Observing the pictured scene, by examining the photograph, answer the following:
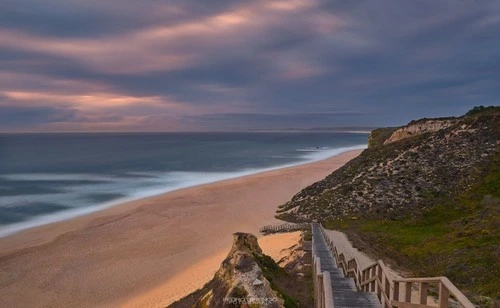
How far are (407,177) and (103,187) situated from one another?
5386cm

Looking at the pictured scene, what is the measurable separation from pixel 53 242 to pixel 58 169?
3198 inches

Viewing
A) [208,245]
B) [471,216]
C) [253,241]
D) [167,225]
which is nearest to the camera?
[253,241]

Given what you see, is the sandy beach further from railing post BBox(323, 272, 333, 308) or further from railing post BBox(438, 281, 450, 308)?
railing post BBox(438, 281, 450, 308)

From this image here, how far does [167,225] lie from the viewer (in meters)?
39.7

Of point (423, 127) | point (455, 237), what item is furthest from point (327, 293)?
point (423, 127)

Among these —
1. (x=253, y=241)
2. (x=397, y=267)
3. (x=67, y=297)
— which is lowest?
(x=67, y=297)

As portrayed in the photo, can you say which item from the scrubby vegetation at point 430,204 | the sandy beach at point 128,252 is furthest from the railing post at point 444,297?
the sandy beach at point 128,252

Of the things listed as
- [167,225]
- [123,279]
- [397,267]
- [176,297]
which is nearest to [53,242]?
[167,225]

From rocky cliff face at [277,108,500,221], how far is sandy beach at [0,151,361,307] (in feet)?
20.1

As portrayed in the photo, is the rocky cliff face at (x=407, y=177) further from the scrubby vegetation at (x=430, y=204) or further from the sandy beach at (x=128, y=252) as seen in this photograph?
the sandy beach at (x=128, y=252)

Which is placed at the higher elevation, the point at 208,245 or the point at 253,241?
the point at 253,241

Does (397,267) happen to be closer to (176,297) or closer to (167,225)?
(176,297)

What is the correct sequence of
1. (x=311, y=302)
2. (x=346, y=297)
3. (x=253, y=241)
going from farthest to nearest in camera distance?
(x=253, y=241), (x=311, y=302), (x=346, y=297)

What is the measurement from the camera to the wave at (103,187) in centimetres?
4803
